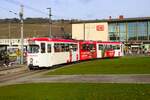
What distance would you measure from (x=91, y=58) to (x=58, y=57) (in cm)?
1888

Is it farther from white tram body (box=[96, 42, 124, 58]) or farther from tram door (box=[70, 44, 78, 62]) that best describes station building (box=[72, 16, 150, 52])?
tram door (box=[70, 44, 78, 62])

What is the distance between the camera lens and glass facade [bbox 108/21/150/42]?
121938mm

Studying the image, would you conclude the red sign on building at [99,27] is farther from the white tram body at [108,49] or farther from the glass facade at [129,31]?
the white tram body at [108,49]

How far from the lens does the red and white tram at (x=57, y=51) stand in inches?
1610

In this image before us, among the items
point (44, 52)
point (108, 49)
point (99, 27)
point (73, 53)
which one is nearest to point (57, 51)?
point (44, 52)

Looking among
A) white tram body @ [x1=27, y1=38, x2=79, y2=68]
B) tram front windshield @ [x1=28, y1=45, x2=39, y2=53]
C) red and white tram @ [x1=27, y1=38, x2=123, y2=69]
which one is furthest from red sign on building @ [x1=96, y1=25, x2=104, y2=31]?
tram front windshield @ [x1=28, y1=45, x2=39, y2=53]

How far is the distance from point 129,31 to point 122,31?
7.05ft

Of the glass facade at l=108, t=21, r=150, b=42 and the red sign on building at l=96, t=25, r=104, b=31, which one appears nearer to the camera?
the glass facade at l=108, t=21, r=150, b=42

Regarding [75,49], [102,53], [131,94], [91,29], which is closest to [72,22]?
[91,29]

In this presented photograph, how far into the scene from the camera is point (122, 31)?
124 metres

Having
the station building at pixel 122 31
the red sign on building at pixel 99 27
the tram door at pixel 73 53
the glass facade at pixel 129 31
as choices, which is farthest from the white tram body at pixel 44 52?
the red sign on building at pixel 99 27

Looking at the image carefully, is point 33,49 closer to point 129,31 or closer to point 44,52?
point 44,52

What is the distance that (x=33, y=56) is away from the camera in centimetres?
4100

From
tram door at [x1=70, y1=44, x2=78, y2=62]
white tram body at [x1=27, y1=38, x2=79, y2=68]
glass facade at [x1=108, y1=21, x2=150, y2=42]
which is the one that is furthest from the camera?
glass facade at [x1=108, y1=21, x2=150, y2=42]
